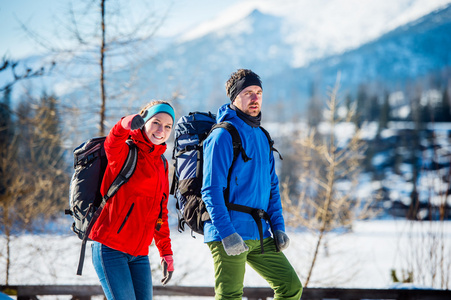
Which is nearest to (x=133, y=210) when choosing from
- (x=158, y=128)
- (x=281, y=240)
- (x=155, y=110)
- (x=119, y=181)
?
(x=119, y=181)

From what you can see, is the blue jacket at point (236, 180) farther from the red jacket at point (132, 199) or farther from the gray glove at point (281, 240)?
the red jacket at point (132, 199)

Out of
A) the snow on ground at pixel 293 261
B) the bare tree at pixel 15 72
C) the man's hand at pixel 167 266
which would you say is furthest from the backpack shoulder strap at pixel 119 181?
the snow on ground at pixel 293 261

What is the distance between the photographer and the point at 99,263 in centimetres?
246

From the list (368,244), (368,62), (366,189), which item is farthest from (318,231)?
(368,62)

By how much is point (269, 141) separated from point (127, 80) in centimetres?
454

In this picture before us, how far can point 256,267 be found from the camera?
270 centimetres

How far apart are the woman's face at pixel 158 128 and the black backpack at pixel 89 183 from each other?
15 centimetres

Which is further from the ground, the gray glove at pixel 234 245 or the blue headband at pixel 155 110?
the blue headband at pixel 155 110

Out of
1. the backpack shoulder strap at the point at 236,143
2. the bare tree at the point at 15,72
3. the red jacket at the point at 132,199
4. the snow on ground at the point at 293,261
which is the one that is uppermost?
the bare tree at the point at 15,72

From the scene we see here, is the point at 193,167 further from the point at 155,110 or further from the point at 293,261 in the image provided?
the point at 293,261

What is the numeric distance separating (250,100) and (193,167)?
0.68 meters

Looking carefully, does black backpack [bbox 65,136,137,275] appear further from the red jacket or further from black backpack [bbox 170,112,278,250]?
black backpack [bbox 170,112,278,250]

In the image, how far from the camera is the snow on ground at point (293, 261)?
16.3ft

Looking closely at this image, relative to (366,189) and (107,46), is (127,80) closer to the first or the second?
(107,46)
